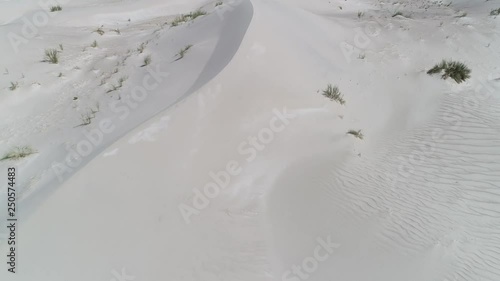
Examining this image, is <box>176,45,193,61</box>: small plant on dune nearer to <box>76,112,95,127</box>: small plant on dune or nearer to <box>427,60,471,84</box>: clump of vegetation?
<box>76,112,95,127</box>: small plant on dune

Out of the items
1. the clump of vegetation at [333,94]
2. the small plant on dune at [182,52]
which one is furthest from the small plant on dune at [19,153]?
the clump of vegetation at [333,94]

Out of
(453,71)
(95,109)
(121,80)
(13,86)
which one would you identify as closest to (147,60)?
(121,80)

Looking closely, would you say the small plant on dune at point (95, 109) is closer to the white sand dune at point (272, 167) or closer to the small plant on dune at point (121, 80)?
the white sand dune at point (272, 167)

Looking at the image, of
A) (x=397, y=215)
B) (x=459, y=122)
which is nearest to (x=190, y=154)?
(x=397, y=215)

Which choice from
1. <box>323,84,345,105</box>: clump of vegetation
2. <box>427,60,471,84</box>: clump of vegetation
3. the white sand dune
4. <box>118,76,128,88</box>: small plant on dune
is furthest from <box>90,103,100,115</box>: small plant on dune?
<box>427,60,471,84</box>: clump of vegetation

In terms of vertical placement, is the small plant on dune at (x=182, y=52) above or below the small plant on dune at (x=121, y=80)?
above

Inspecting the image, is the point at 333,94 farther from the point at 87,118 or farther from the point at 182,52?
the point at 87,118
